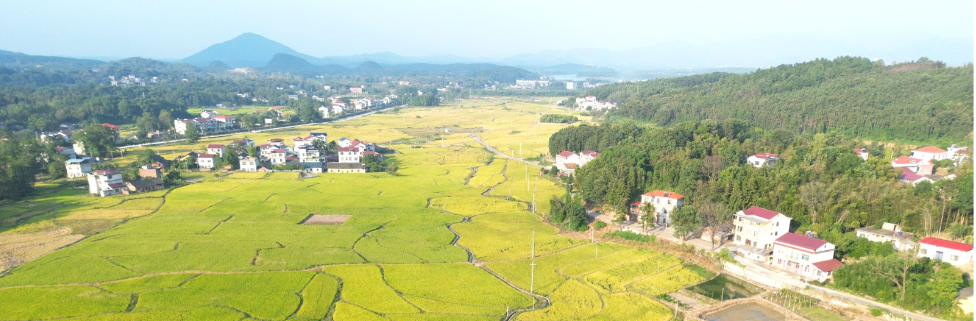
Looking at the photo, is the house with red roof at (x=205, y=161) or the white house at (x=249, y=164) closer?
the white house at (x=249, y=164)

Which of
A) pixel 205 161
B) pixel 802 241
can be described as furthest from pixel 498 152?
pixel 802 241

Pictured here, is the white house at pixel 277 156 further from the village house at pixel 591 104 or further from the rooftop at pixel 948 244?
the village house at pixel 591 104

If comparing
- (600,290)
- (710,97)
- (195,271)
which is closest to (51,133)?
(195,271)

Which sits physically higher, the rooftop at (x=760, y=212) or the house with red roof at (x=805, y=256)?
the rooftop at (x=760, y=212)

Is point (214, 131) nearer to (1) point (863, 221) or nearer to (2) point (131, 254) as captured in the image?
(2) point (131, 254)

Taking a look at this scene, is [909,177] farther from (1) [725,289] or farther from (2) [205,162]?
(2) [205,162]

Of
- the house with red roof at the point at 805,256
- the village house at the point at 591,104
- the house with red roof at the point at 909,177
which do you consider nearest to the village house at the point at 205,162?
the house with red roof at the point at 805,256

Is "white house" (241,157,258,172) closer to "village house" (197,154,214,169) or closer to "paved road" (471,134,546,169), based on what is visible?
"village house" (197,154,214,169)
